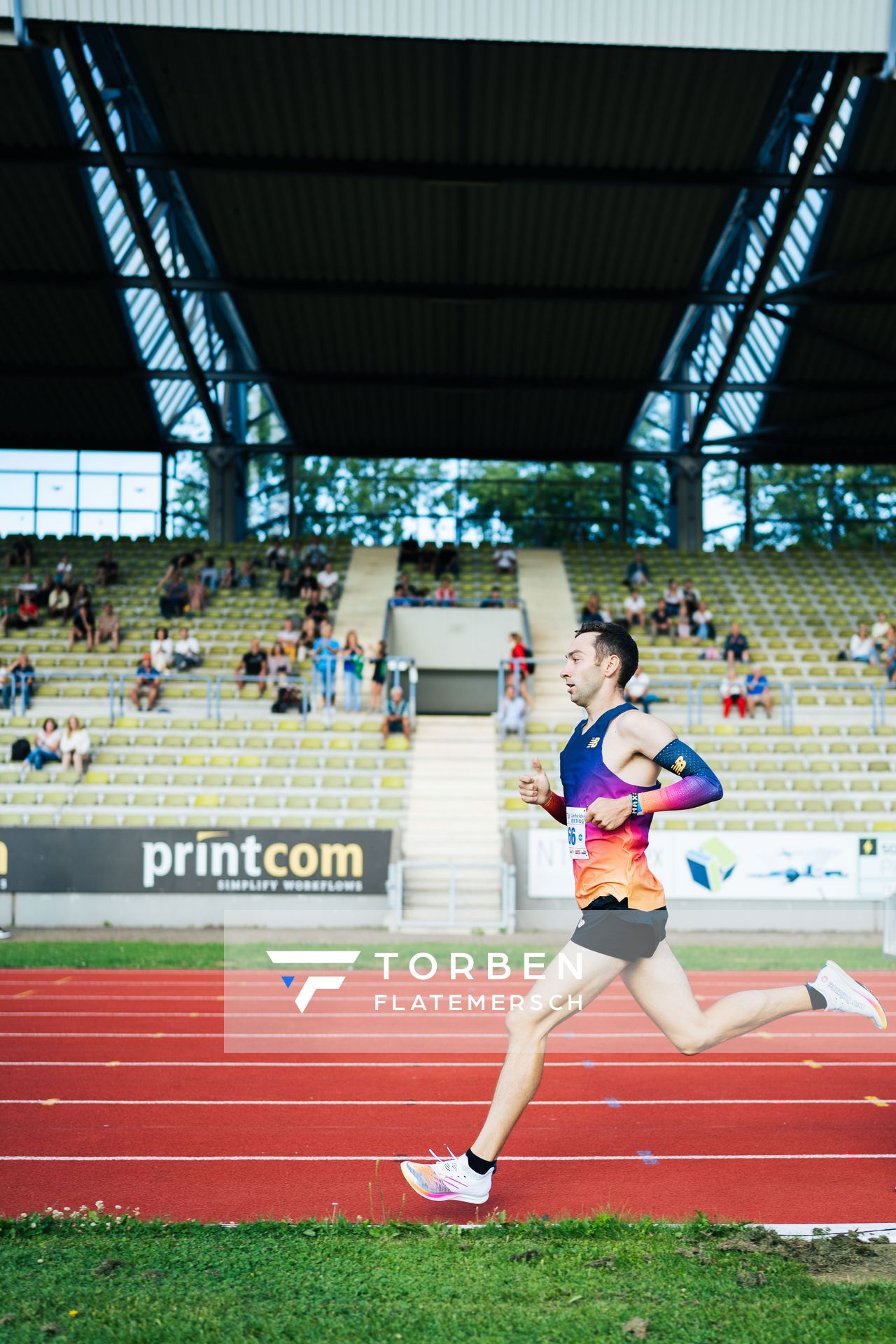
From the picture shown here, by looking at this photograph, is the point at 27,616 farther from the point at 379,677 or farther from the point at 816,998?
the point at 816,998

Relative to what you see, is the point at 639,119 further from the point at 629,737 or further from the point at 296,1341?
the point at 296,1341

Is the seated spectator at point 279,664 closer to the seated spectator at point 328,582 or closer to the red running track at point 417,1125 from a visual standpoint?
the seated spectator at point 328,582

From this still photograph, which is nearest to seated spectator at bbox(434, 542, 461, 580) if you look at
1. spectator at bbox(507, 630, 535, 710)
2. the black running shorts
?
spectator at bbox(507, 630, 535, 710)

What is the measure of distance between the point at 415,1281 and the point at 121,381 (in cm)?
2883

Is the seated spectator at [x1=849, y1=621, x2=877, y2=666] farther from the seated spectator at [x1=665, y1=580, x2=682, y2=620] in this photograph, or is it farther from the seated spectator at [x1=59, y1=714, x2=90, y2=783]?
the seated spectator at [x1=59, y1=714, x2=90, y2=783]

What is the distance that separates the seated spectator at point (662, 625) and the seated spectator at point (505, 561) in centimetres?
563

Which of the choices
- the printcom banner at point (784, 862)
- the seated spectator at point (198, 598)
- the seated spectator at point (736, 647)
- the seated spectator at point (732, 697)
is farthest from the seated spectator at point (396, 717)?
the seated spectator at point (198, 598)

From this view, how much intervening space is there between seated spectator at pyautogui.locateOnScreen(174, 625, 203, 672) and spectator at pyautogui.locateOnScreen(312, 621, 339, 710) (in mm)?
2349

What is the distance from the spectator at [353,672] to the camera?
2088 cm

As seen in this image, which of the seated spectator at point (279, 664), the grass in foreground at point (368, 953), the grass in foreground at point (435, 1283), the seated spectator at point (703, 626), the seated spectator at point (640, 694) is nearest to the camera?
the grass in foreground at point (435, 1283)

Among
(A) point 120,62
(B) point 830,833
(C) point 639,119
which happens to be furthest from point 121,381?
(B) point 830,833

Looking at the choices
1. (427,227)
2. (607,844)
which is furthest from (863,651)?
(607,844)

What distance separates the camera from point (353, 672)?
2091cm

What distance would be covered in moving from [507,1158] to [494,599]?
70.6 feet
